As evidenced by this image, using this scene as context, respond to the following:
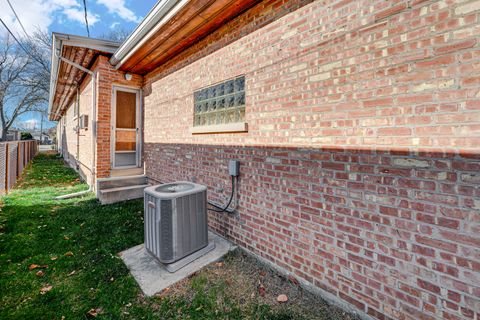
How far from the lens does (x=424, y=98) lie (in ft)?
5.75

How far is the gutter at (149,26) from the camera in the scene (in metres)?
3.53

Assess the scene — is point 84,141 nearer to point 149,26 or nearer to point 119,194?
point 119,194

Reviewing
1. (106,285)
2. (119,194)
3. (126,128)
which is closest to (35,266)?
(106,285)

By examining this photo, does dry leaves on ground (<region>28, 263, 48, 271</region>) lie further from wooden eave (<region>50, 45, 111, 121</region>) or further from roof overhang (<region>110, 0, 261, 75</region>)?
wooden eave (<region>50, 45, 111, 121</region>)

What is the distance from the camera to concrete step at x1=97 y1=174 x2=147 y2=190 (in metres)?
5.68

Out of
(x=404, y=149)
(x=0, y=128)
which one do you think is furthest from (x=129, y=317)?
(x=0, y=128)

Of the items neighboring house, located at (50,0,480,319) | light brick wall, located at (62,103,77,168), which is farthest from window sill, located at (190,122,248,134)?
light brick wall, located at (62,103,77,168)

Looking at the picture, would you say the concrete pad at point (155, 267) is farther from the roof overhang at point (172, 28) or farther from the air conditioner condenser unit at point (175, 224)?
the roof overhang at point (172, 28)

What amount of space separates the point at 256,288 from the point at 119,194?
14.4 ft

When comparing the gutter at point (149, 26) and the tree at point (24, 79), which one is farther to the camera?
the tree at point (24, 79)

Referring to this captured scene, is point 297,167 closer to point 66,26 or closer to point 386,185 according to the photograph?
point 386,185

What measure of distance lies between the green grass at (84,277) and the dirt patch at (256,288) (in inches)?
1.6

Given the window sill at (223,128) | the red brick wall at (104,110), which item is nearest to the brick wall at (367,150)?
the window sill at (223,128)

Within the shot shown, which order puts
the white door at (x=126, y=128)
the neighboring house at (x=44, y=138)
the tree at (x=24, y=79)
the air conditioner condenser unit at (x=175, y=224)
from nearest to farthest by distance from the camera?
the air conditioner condenser unit at (x=175, y=224) → the white door at (x=126, y=128) → the tree at (x=24, y=79) → the neighboring house at (x=44, y=138)
